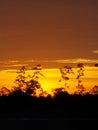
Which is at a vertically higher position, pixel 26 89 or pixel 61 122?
pixel 26 89

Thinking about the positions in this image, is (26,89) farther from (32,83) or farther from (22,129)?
(22,129)

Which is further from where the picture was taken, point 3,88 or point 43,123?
point 3,88

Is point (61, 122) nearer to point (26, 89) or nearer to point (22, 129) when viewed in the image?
point (22, 129)

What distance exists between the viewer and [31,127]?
8797 mm

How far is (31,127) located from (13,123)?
1.05 ft

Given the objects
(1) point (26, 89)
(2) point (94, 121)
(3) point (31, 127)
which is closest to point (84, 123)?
(2) point (94, 121)

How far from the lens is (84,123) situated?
348 inches

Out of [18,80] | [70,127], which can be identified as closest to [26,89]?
[18,80]

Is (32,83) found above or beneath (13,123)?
above

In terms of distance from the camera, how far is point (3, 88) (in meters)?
42.4

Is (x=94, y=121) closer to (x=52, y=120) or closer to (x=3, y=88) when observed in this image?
(x=52, y=120)

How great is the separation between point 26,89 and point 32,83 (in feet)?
6.54

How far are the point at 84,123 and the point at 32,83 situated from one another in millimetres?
34304

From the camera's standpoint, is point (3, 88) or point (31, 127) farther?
point (3, 88)
